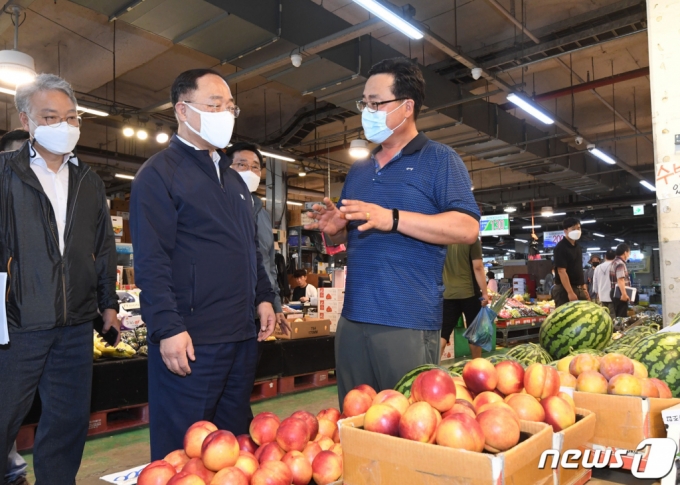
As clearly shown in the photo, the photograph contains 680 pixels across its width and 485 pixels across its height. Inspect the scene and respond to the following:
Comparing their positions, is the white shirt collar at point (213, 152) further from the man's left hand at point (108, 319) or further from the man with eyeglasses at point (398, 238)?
the man's left hand at point (108, 319)

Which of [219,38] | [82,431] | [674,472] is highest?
[219,38]

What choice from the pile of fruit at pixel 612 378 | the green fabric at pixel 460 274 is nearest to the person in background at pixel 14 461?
the pile of fruit at pixel 612 378

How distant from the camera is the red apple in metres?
1.17

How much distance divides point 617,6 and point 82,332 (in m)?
8.11

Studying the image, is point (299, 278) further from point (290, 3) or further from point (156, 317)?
point (156, 317)

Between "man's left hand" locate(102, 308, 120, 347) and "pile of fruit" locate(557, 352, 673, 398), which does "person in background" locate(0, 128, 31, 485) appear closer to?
"man's left hand" locate(102, 308, 120, 347)

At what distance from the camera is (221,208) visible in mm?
1918

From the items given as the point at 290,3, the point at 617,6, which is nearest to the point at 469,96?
the point at 617,6

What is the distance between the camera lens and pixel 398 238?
5.96ft

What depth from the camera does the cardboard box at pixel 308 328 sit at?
5469mm

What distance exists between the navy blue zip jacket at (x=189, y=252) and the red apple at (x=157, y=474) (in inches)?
20.9

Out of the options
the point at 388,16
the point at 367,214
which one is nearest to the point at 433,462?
the point at 367,214

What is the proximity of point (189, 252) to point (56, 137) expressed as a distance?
3.15 ft

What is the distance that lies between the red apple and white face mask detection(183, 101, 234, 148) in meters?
1.21
